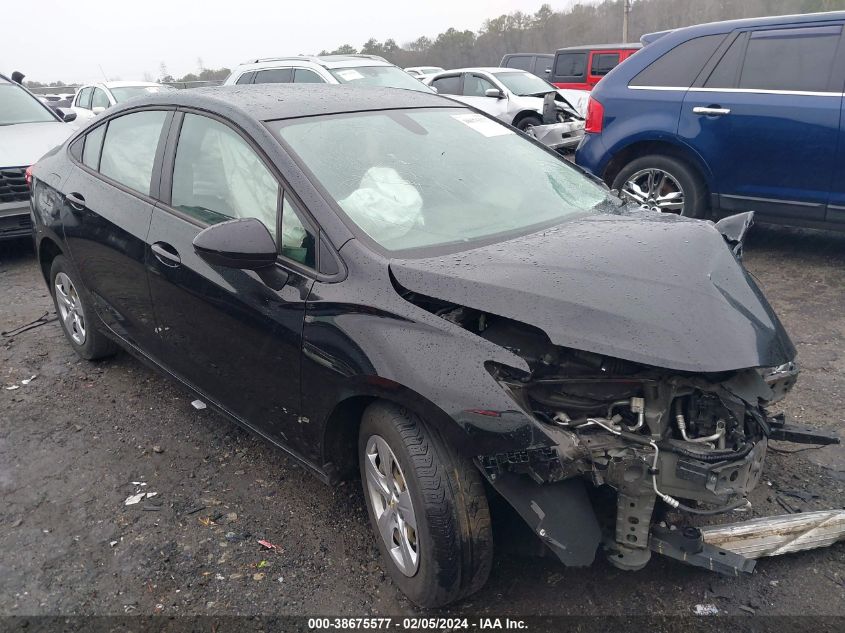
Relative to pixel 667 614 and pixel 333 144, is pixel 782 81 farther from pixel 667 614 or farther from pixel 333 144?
pixel 667 614

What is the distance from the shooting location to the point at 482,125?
353cm

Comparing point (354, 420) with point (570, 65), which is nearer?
point (354, 420)

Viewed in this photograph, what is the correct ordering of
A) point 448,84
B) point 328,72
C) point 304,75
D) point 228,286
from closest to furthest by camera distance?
point 228,286
point 328,72
point 304,75
point 448,84

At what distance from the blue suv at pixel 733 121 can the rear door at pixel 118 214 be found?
→ 348 cm

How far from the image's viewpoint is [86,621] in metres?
2.47

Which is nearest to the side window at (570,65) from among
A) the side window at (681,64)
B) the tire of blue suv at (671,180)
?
the side window at (681,64)

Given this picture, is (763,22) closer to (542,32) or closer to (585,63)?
(585,63)

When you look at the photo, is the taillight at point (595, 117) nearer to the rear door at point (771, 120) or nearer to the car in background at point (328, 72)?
the rear door at point (771, 120)

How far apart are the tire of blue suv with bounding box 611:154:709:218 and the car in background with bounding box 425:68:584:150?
427 centimetres

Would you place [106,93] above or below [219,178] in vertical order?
below

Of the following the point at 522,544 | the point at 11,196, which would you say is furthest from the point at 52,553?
the point at 11,196

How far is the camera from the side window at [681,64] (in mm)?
5812

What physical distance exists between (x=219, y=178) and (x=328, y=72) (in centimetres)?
761

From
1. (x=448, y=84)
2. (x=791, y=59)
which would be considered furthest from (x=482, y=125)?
(x=448, y=84)
